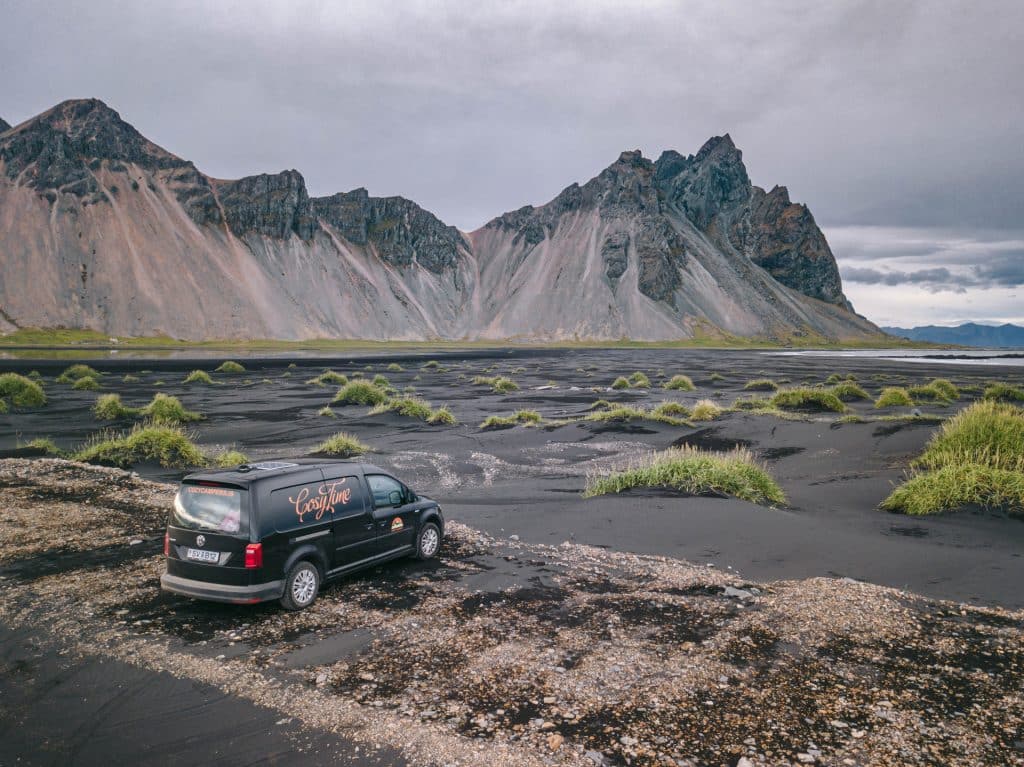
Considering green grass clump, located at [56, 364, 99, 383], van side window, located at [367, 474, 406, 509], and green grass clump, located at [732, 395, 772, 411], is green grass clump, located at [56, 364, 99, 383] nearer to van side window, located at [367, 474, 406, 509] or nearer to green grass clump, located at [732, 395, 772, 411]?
green grass clump, located at [732, 395, 772, 411]

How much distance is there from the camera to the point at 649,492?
53.5 feet

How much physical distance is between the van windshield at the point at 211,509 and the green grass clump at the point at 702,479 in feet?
31.8

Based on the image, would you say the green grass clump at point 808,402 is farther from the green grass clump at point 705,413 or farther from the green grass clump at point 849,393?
the green grass clump at point 849,393

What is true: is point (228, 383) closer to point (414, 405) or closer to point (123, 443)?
point (414, 405)

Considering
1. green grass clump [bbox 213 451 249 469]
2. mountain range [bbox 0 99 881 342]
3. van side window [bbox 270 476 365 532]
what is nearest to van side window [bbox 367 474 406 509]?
van side window [bbox 270 476 365 532]

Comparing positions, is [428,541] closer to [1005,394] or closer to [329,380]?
[329,380]

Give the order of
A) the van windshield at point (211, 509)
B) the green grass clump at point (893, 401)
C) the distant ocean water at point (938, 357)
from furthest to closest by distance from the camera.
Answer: the distant ocean water at point (938, 357)
the green grass clump at point (893, 401)
the van windshield at point (211, 509)

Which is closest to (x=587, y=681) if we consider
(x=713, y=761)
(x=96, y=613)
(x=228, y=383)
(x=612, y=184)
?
(x=713, y=761)

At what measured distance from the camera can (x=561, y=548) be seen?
12.5 meters

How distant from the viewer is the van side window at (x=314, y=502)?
30.1 feet

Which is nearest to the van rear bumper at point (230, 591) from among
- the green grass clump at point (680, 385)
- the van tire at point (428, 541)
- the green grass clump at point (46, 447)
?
the van tire at point (428, 541)

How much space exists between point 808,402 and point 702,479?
21.8 meters

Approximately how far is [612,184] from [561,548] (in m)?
200

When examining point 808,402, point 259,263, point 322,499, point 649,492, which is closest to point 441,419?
point 649,492
